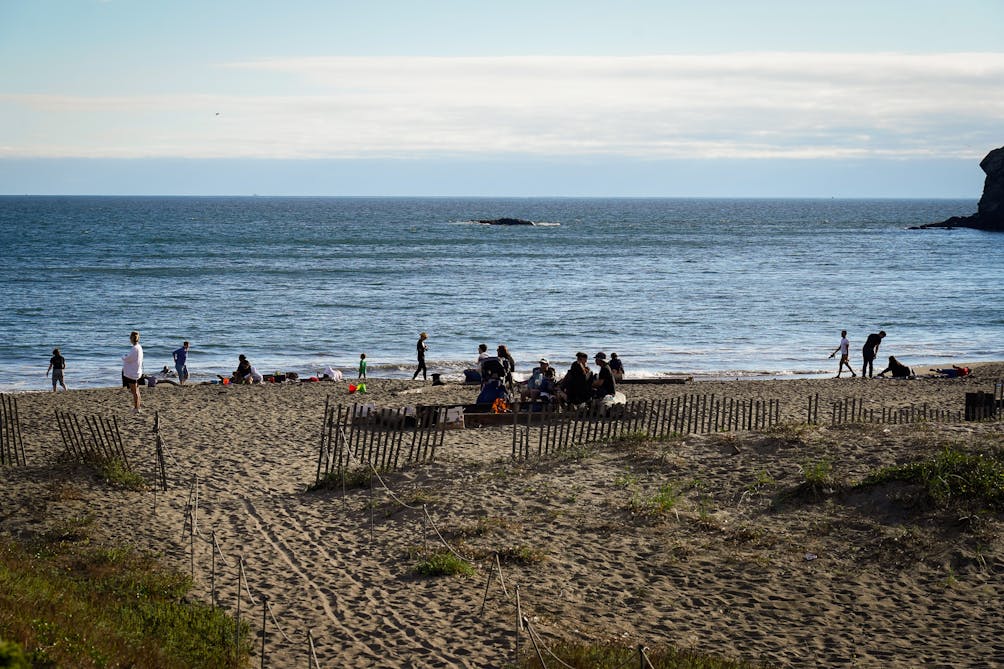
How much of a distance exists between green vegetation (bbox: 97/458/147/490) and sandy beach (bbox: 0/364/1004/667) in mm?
139

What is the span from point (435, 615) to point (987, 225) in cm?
12483

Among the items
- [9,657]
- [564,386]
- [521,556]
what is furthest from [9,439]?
[9,657]

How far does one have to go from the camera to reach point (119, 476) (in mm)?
12734

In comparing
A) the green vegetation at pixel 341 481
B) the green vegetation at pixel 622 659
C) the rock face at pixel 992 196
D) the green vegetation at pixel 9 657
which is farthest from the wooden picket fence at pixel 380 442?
the rock face at pixel 992 196

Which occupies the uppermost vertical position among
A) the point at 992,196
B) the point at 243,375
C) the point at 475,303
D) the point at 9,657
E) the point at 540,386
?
the point at 992,196

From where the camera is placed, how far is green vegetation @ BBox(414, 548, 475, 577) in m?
9.88

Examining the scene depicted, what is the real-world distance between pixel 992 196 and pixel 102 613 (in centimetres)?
12675

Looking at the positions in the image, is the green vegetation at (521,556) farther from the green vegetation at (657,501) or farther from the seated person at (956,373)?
the seated person at (956,373)

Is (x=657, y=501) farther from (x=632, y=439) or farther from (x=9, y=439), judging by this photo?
(x=9, y=439)

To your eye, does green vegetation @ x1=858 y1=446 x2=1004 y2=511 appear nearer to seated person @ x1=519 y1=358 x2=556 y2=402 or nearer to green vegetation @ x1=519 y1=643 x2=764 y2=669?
green vegetation @ x1=519 y1=643 x2=764 y2=669

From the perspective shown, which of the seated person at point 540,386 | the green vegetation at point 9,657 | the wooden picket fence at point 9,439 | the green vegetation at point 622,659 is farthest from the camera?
the seated person at point 540,386

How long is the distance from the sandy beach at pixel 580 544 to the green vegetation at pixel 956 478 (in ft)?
1.01

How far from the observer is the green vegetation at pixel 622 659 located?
24.5ft

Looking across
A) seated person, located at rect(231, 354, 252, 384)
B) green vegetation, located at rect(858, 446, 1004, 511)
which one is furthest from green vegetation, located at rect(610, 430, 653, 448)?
seated person, located at rect(231, 354, 252, 384)
